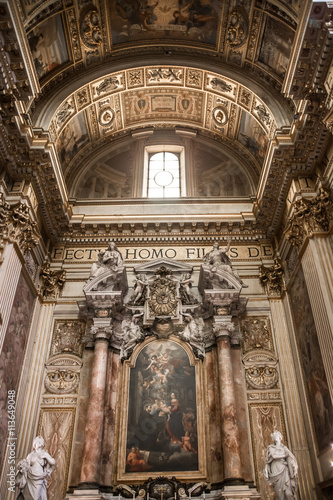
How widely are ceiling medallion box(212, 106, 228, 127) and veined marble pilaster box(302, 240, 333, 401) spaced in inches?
293

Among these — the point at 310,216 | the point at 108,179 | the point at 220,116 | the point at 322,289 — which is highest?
the point at 220,116

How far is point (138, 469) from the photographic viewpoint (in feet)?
37.3

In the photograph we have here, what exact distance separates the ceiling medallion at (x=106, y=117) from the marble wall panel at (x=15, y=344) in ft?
24.0

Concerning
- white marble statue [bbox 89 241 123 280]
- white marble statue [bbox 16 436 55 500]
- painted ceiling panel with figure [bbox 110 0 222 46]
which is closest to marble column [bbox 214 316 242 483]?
Answer: white marble statue [bbox 89 241 123 280]

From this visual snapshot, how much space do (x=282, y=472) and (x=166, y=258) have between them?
6834mm

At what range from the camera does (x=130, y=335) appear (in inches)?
516

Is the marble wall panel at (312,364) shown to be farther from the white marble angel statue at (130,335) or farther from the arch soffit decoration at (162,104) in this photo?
the arch soffit decoration at (162,104)

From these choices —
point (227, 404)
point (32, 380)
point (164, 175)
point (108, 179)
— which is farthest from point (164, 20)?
point (227, 404)

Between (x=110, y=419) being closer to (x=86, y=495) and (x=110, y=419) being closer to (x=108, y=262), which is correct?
(x=86, y=495)

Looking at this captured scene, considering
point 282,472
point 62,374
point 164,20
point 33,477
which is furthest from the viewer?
point 164,20

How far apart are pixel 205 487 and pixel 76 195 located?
10.3 m

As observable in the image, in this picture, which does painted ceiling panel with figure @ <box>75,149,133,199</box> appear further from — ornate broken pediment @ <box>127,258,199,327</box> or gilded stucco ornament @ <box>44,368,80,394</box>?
gilded stucco ornament @ <box>44,368,80,394</box>

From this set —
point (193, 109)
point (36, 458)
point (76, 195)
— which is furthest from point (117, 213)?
point (36, 458)

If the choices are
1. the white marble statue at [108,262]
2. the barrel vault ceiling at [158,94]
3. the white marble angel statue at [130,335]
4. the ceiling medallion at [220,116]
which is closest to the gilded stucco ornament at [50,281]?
the barrel vault ceiling at [158,94]
